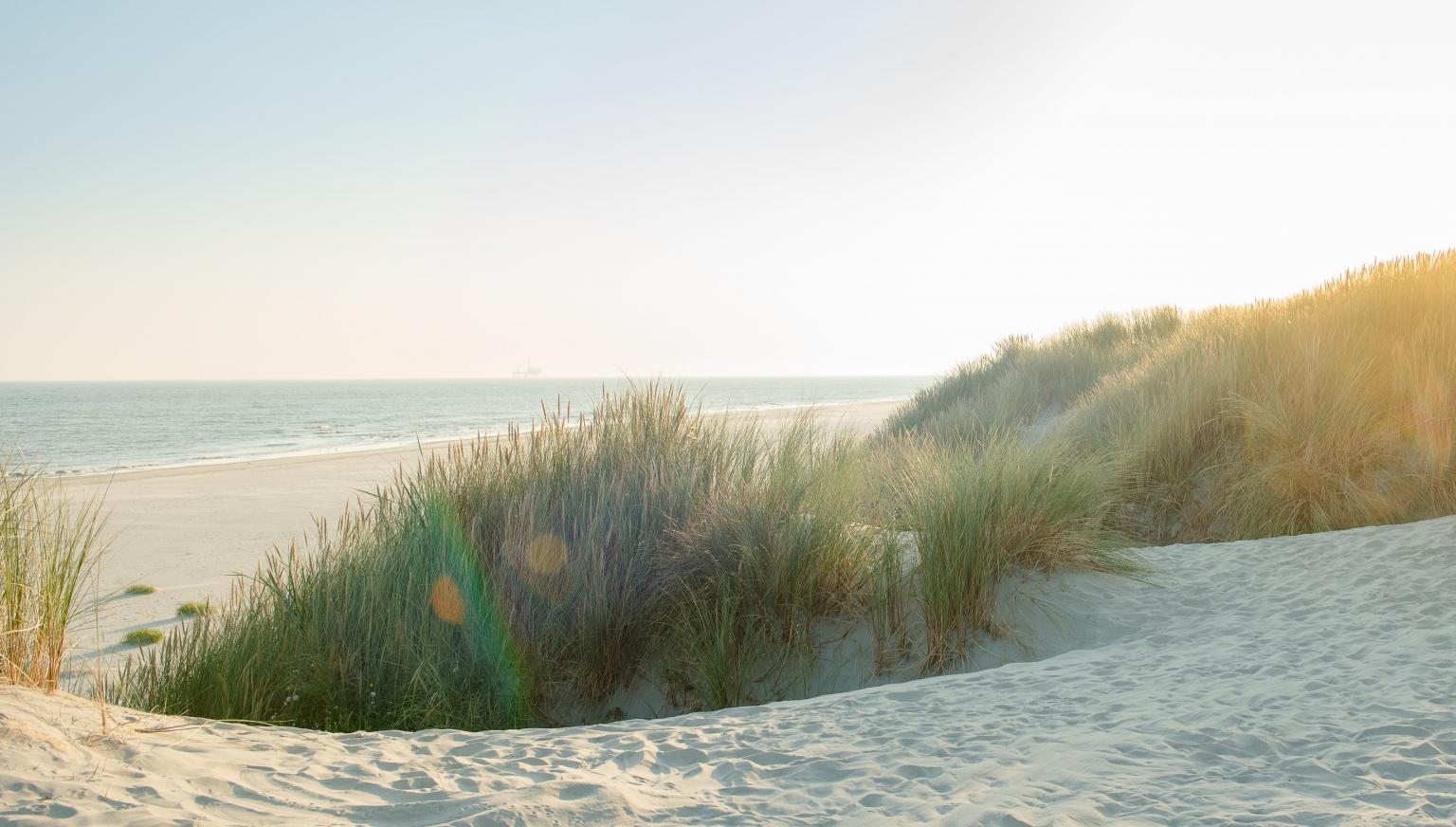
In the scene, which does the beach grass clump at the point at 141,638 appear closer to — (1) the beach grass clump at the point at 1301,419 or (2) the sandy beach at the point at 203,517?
(2) the sandy beach at the point at 203,517

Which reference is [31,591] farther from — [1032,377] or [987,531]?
[1032,377]

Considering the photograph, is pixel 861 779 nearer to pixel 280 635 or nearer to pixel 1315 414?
pixel 280 635

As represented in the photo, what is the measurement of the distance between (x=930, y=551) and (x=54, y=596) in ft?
13.6

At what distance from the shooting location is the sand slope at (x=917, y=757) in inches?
91.1

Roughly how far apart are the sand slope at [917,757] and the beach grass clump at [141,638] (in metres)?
5.04

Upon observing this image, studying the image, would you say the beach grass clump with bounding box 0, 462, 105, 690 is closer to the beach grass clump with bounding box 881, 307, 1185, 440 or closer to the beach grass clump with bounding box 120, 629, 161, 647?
the beach grass clump with bounding box 120, 629, 161, 647

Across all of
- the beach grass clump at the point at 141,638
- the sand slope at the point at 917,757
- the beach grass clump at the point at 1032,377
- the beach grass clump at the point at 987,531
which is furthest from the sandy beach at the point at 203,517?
the beach grass clump at the point at 1032,377

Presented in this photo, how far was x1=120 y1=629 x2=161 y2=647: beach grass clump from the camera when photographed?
718 centimetres

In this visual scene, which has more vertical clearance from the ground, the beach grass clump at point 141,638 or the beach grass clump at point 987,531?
the beach grass clump at point 987,531

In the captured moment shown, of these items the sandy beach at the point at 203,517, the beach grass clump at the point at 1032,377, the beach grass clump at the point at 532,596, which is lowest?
the sandy beach at the point at 203,517

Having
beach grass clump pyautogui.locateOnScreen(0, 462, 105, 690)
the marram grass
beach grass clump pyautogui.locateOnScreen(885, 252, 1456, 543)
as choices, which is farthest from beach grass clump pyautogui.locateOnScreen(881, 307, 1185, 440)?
beach grass clump pyautogui.locateOnScreen(0, 462, 105, 690)

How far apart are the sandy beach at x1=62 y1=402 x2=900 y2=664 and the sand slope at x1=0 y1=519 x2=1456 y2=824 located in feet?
4.31

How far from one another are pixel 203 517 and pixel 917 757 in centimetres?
1505

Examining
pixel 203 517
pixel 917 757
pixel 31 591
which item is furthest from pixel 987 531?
pixel 203 517
